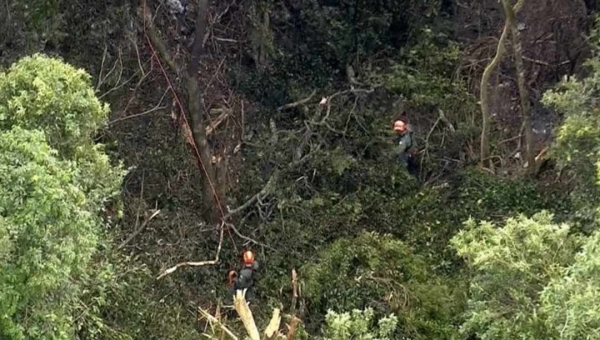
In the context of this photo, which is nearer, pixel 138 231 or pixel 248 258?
pixel 248 258

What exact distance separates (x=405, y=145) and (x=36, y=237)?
6.34 meters

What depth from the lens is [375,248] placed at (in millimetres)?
9547

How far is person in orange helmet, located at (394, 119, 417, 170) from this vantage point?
11297mm

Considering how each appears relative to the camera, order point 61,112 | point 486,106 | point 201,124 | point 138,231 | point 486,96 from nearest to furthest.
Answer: point 61,112 → point 138,231 → point 201,124 → point 486,106 → point 486,96

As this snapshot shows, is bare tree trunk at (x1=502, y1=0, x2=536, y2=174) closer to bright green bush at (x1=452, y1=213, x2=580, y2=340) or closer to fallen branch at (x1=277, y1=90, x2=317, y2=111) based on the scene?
bright green bush at (x1=452, y1=213, x2=580, y2=340)

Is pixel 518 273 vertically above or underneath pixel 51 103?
underneath

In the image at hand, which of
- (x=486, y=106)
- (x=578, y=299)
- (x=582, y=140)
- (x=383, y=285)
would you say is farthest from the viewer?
(x=486, y=106)

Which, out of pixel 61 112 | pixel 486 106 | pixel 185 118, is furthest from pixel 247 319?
pixel 486 106

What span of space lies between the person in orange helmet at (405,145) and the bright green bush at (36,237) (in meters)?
5.74

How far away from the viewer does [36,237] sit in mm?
6141

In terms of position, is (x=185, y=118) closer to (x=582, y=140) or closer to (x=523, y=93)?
(x=523, y=93)

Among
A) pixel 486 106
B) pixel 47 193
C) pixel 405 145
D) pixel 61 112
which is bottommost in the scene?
pixel 405 145

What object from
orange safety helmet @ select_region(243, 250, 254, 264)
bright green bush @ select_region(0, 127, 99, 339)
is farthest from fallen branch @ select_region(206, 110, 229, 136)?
bright green bush @ select_region(0, 127, 99, 339)

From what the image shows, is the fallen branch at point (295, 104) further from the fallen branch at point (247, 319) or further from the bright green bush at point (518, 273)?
the fallen branch at point (247, 319)
